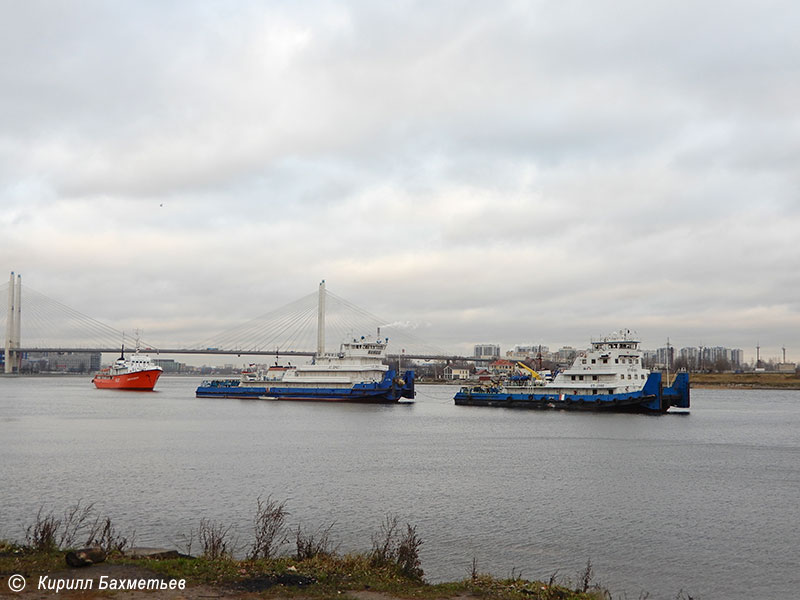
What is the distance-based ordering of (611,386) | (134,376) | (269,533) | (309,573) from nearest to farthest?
A: (309,573) < (269,533) < (611,386) < (134,376)

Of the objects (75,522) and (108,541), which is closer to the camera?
(108,541)

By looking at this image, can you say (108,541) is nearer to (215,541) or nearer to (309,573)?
(215,541)

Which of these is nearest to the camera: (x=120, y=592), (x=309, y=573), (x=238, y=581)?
(x=120, y=592)

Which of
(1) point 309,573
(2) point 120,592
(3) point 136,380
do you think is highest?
(2) point 120,592

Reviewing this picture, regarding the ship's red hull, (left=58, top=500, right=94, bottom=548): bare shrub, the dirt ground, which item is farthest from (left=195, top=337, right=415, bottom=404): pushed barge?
the dirt ground

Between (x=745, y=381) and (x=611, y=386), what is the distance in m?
A: 98.8

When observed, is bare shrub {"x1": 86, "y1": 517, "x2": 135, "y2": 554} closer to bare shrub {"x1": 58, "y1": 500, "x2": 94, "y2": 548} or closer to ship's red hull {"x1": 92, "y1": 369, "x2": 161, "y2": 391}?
bare shrub {"x1": 58, "y1": 500, "x2": 94, "y2": 548}

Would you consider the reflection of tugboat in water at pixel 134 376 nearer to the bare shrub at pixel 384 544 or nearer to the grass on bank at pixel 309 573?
the bare shrub at pixel 384 544

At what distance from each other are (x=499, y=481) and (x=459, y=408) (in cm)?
4843

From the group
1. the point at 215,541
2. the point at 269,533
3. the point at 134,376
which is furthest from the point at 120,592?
the point at 134,376

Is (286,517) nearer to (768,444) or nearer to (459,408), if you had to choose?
(768,444)

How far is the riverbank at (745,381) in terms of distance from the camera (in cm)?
13762

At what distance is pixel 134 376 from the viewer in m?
108

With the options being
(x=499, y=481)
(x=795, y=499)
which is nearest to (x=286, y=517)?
(x=499, y=481)
